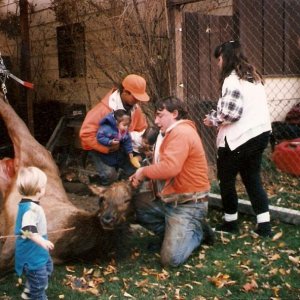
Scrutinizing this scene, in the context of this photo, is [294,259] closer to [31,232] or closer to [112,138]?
[112,138]

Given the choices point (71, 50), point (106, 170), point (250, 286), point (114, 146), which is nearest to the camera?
point (250, 286)

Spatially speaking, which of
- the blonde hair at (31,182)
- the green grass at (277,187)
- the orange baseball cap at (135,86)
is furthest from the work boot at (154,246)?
the blonde hair at (31,182)

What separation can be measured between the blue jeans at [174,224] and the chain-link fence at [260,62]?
6.68 ft

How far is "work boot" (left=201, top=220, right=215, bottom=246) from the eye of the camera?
5254 millimetres

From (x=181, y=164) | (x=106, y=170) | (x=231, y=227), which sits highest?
(x=181, y=164)

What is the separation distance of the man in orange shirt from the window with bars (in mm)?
6293

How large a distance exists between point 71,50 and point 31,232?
8212 millimetres

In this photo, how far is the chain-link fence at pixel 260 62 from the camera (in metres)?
7.83

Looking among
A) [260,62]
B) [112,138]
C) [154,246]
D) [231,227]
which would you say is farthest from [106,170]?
[260,62]

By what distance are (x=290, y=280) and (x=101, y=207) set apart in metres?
1.89

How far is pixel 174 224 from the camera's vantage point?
499cm

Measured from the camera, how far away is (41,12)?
39.5ft

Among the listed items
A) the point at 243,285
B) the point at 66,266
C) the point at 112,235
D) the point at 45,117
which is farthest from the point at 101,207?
the point at 45,117

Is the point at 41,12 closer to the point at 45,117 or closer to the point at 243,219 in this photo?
the point at 45,117
